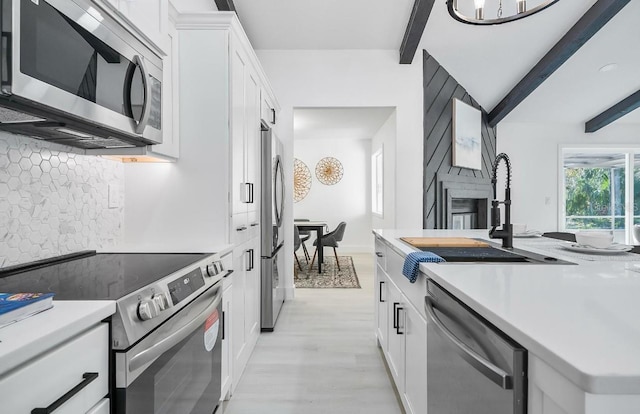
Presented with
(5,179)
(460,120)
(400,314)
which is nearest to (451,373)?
(400,314)

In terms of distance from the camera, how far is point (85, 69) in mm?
1076

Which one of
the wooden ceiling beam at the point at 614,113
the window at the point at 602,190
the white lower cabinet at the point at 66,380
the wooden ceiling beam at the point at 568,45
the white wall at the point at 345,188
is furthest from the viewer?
the white wall at the point at 345,188

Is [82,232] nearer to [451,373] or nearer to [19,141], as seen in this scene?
[19,141]

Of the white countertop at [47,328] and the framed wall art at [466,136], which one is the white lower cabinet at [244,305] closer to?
the white countertop at [47,328]

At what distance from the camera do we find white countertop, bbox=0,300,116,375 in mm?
593

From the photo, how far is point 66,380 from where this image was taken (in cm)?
72

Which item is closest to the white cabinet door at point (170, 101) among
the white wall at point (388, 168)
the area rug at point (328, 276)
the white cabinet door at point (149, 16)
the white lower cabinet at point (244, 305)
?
the white cabinet door at point (149, 16)

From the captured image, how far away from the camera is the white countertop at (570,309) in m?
0.50

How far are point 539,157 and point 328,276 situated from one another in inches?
169

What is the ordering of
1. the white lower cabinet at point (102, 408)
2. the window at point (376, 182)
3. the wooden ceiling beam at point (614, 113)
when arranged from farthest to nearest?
1. the window at point (376, 182)
2. the wooden ceiling beam at point (614, 113)
3. the white lower cabinet at point (102, 408)

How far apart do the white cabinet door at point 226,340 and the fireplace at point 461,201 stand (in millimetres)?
3132

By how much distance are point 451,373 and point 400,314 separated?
68 centimetres

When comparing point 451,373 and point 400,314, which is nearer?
point 451,373

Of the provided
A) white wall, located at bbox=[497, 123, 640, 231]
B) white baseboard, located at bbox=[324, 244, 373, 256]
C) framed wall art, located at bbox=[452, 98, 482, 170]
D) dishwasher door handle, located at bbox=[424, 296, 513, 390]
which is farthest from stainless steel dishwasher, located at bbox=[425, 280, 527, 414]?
white baseboard, located at bbox=[324, 244, 373, 256]
